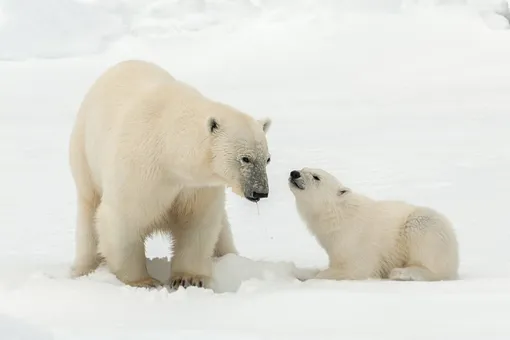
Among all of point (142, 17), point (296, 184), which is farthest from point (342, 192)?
point (142, 17)

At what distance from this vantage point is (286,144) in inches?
348

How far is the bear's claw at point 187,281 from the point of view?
354 centimetres

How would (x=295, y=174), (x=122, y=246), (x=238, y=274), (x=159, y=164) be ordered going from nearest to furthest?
(x=159, y=164) < (x=122, y=246) < (x=238, y=274) < (x=295, y=174)

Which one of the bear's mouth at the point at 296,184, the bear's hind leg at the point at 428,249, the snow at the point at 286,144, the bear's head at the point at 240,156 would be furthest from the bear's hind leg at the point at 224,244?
the bear's head at the point at 240,156

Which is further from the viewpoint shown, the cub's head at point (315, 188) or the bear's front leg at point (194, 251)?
the cub's head at point (315, 188)

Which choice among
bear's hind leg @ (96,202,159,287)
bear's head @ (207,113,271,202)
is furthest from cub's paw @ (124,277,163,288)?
bear's head @ (207,113,271,202)

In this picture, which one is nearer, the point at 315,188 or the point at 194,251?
the point at 194,251

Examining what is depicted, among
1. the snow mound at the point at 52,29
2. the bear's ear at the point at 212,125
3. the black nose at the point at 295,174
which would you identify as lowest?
the black nose at the point at 295,174

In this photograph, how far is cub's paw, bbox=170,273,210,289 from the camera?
3.54 m

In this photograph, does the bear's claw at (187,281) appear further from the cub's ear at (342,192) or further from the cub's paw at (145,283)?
the cub's ear at (342,192)

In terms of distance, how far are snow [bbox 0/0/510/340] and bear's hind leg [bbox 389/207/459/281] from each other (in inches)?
5.5

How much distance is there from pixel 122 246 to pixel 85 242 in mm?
613

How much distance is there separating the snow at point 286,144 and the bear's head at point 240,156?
0.43 metres

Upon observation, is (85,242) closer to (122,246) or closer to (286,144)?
(122,246)
